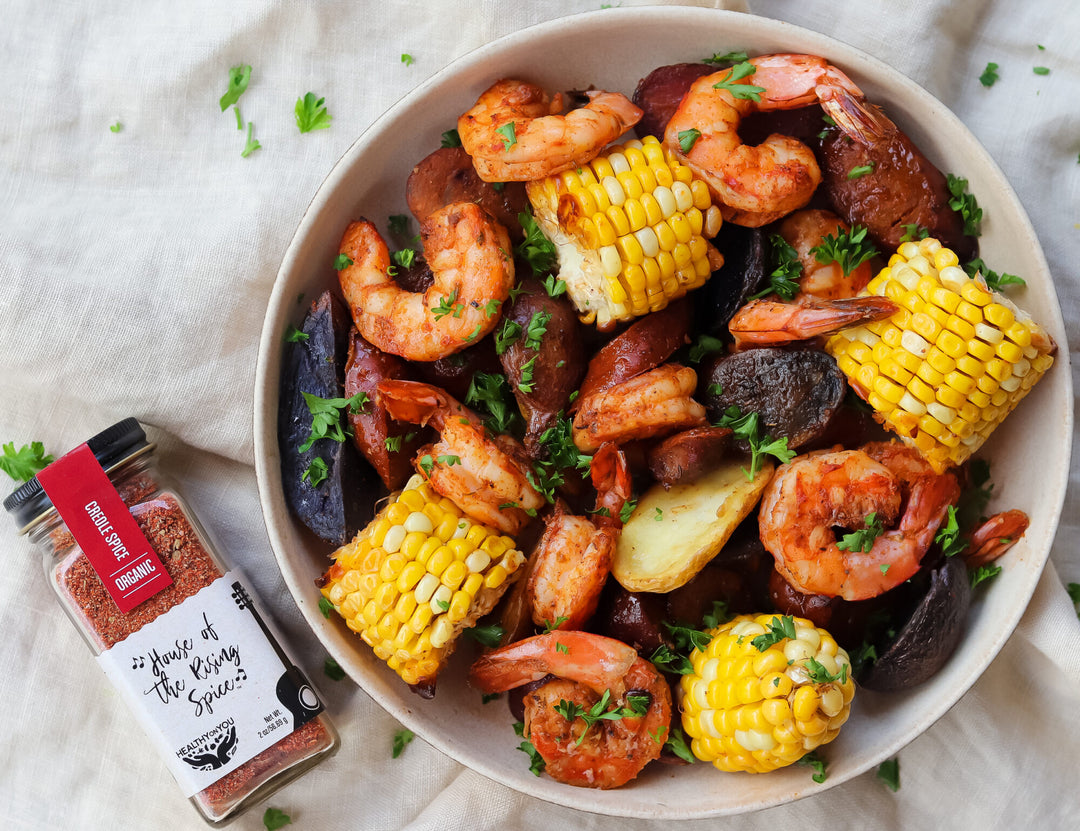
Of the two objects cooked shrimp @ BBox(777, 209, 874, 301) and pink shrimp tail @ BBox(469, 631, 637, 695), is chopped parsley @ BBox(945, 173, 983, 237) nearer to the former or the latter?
cooked shrimp @ BBox(777, 209, 874, 301)

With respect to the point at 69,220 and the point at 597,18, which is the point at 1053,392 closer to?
the point at 597,18

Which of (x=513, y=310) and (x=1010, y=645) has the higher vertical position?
(x=513, y=310)

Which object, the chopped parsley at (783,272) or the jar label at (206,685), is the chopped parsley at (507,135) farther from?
the jar label at (206,685)

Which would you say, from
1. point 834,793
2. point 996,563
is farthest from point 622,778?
point 996,563

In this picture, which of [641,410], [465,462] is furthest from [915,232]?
[465,462]

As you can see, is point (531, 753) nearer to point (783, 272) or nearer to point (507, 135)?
point (783, 272)
